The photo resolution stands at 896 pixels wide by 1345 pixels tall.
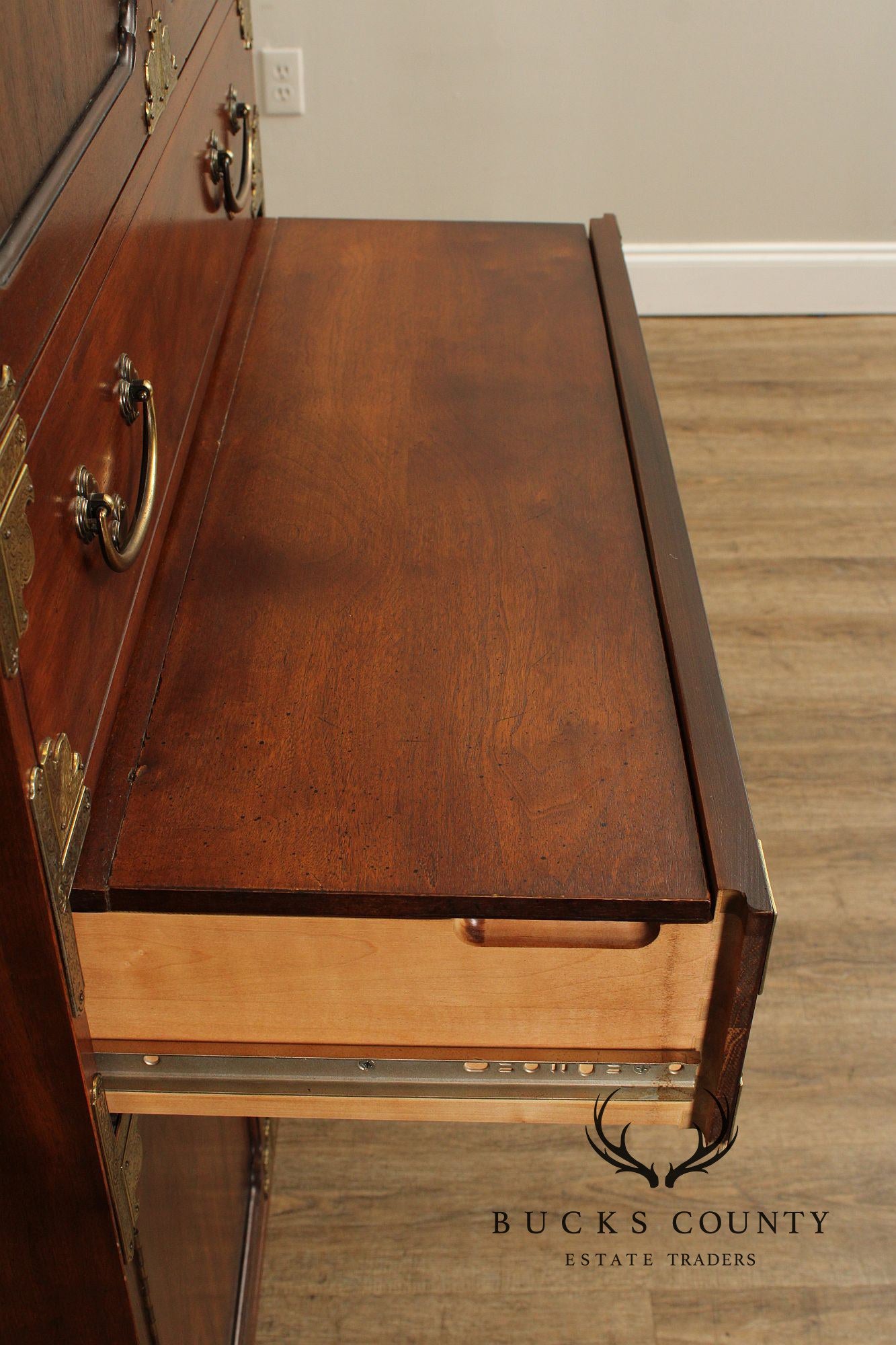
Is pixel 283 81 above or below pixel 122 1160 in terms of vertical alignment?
above

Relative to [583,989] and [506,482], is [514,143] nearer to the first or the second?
[506,482]

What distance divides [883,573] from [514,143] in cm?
116

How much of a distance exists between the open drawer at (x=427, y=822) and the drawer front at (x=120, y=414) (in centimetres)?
4

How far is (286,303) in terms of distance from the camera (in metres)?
1.04

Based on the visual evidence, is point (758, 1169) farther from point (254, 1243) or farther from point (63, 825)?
point (63, 825)

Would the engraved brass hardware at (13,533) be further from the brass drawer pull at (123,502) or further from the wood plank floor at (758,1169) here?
the wood plank floor at (758,1169)

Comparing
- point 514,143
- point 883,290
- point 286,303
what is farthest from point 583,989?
point 883,290

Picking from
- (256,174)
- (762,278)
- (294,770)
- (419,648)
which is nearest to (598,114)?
(762,278)

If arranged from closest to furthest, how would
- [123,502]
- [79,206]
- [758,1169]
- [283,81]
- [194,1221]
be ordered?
[79,206], [123,502], [194,1221], [758,1169], [283,81]

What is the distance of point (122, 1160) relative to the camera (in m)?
0.66

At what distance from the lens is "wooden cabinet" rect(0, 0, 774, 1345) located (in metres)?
0.56

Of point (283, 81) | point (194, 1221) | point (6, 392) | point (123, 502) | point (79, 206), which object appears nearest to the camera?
point (6, 392)

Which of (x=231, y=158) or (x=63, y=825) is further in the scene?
(x=231, y=158)

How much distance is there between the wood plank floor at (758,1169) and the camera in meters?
1.15
